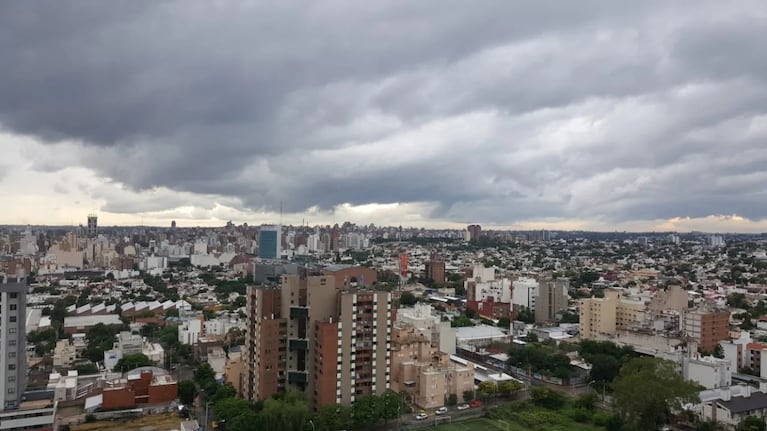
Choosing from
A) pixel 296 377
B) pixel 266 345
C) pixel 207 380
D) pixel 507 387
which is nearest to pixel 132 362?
pixel 207 380

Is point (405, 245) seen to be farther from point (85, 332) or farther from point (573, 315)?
point (85, 332)

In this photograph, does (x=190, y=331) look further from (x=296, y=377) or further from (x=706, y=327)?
(x=706, y=327)

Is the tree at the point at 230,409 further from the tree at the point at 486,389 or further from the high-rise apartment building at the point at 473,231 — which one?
the high-rise apartment building at the point at 473,231

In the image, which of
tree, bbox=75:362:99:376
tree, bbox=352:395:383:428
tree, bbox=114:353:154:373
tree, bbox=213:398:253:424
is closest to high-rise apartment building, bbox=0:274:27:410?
tree, bbox=213:398:253:424

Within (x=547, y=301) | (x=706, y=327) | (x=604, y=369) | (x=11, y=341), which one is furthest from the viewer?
Answer: (x=547, y=301)

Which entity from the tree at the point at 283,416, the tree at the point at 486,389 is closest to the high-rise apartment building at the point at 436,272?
the tree at the point at 486,389

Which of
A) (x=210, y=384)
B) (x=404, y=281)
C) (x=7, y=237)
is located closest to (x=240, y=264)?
(x=404, y=281)

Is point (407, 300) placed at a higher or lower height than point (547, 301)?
lower
